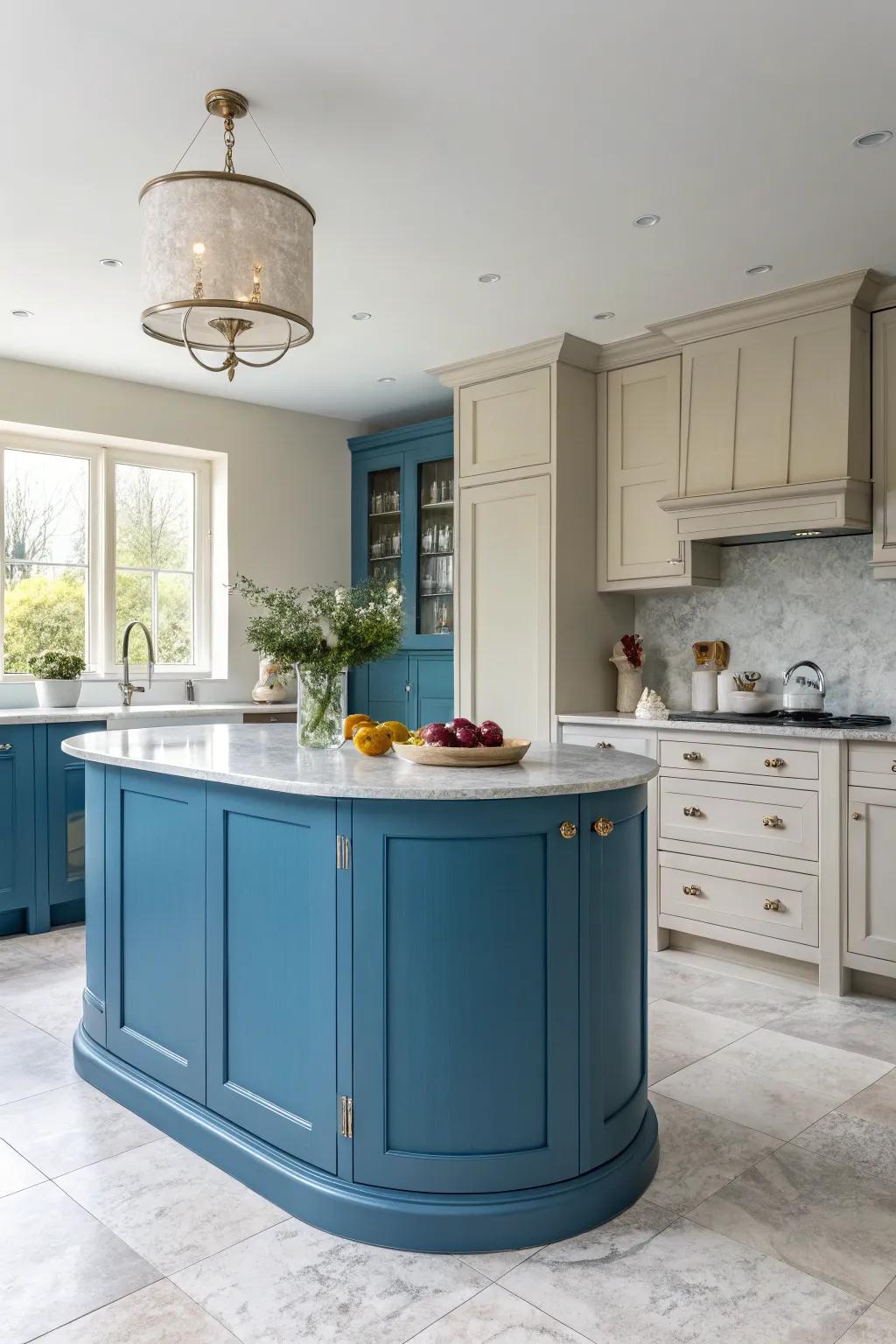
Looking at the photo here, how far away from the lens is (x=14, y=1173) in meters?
2.32

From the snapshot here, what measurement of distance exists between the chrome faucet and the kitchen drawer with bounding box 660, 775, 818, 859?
2.67 m

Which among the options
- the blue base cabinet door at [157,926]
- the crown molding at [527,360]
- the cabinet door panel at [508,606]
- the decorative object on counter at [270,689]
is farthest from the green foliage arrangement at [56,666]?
the crown molding at [527,360]

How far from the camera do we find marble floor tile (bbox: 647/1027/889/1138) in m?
2.63

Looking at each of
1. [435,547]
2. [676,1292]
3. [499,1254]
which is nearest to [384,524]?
[435,547]

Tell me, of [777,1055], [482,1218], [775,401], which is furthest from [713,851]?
[482,1218]

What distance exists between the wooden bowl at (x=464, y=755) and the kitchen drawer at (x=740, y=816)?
174cm

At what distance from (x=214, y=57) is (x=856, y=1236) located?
9.98 feet

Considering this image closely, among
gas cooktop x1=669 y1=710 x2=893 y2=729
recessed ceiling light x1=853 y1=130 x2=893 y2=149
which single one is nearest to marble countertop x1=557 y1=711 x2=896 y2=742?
gas cooktop x1=669 y1=710 x2=893 y2=729

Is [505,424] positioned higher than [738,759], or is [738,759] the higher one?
[505,424]

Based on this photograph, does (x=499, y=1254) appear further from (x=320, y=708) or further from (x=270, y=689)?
(x=270, y=689)

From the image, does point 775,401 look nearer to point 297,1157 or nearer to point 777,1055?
point 777,1055

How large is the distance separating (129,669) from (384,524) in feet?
5.60

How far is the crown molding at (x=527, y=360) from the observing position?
450 cm

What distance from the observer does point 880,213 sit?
3.19 metres
